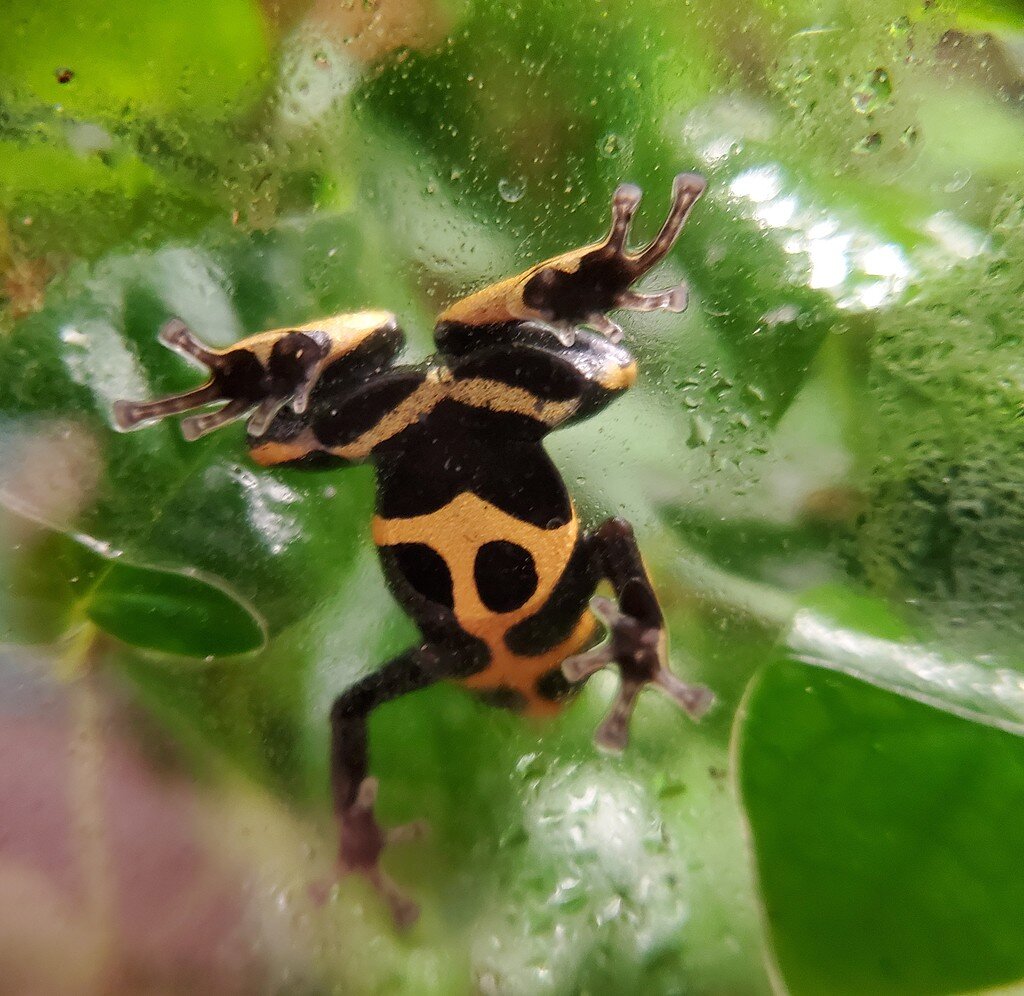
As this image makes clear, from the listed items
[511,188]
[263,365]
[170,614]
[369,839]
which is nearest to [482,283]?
[511,188]

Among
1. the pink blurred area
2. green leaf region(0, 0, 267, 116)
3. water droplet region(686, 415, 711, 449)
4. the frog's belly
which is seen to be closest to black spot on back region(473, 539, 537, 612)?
the frog's belly

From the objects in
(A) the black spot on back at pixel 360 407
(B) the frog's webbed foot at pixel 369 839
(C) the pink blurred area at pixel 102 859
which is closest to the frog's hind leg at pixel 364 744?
(B) the frog's webbed foot at pixel 369 839

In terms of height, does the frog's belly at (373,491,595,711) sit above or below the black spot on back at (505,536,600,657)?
above

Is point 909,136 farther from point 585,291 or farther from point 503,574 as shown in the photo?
point 503,574

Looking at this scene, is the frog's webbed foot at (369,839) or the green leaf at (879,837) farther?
the frog's webbed foot at (369,839)

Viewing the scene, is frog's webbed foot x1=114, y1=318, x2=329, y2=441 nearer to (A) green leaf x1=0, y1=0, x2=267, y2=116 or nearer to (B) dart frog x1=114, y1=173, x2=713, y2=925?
(B) dart frog x1=114, y1=173, x2=713, y2=925

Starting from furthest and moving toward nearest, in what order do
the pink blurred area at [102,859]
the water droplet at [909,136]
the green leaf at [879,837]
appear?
the water droplet at [909,136] → the pink blurred area at [102,859] → the green leaf at [879,837]

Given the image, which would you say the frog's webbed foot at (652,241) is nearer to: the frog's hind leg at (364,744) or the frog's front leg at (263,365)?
the frog's front leg at (263,365)

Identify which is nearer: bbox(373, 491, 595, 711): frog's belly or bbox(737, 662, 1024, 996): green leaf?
bbox(737, 662, 1024, 996): green leaf
